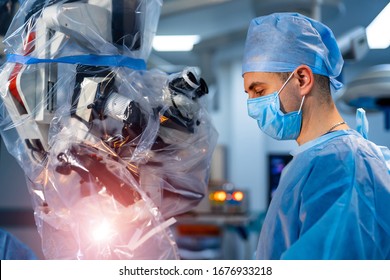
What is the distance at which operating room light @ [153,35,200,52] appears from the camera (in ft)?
15.7

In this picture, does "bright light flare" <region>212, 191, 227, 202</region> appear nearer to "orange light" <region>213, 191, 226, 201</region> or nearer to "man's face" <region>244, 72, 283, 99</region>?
"orange light" <region>213, 191, 226, 201</region>

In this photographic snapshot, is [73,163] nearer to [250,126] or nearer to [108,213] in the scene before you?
[108,213]

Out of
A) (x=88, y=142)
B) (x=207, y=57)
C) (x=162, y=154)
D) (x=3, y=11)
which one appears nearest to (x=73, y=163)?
(x=88, y=142)

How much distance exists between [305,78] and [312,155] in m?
0.19

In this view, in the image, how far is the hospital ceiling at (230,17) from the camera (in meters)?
2.05

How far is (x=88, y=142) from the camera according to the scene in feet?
3.56

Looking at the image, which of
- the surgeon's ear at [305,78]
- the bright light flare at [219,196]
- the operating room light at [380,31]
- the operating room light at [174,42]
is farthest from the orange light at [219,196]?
the surgeon's ear at [305,78]

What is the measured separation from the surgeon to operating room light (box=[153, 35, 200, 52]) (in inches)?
140

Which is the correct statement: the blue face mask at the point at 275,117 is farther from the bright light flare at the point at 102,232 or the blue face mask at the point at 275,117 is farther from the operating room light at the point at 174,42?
the operating room light at the point at 174,42

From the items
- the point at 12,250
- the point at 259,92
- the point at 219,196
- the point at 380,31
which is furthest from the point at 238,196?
the point at 259,92

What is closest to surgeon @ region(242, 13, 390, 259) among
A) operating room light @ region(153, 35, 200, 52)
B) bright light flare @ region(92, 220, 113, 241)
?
bright light flare @ region(92, 220, 113, 241)

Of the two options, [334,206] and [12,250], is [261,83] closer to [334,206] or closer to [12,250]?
[334,206]

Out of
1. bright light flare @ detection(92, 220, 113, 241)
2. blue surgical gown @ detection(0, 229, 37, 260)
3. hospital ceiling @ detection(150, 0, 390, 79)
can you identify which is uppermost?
hospital ceiling @ detection(150, 0, 390, 79)

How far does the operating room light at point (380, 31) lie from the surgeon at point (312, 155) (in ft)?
3.01
